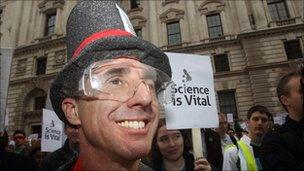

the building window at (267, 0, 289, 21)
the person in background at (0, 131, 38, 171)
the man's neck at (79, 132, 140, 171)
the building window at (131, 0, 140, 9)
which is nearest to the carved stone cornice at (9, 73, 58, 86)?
the building window at (131, 0, 140, 9)

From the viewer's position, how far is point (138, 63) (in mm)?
1668

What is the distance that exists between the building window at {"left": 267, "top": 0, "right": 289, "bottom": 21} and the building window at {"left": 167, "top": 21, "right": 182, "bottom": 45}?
767 centimetres

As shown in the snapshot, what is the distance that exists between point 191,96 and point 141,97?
2.22 meters

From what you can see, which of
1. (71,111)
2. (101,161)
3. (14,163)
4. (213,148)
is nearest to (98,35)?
(71,111)

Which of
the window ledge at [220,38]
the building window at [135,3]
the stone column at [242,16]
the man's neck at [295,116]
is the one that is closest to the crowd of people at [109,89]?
the man's neck at [295,116]

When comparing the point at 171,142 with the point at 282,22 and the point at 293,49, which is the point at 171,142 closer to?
the point at 293,49

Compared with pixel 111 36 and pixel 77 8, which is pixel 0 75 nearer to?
pixel 77 8

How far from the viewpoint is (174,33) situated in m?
24.0

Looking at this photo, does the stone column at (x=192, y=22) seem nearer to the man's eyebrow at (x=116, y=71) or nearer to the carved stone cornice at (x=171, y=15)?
the carved stone cornice at (x=171, y=15)

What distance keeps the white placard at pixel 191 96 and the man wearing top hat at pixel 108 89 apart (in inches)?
63.2

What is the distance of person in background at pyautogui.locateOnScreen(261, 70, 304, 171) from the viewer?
2.69m

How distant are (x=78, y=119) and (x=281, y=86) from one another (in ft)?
8.34

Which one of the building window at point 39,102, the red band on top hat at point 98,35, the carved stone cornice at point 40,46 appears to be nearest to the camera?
the red band on top hat at point 98,35

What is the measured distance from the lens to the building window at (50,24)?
27828 mm
